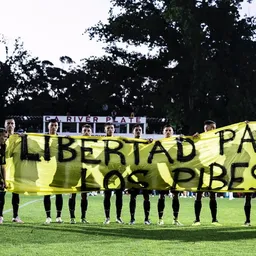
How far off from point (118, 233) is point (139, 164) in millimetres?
1985

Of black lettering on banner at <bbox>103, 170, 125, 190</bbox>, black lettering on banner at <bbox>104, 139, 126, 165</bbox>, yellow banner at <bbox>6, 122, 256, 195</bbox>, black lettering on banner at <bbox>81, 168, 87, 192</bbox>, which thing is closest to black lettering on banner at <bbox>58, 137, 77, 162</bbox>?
yellow banner at <bbox>6, 122, 256, 195</bbox>

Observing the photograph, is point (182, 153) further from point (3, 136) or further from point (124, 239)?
point (3, 136)

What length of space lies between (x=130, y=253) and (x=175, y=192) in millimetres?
4907

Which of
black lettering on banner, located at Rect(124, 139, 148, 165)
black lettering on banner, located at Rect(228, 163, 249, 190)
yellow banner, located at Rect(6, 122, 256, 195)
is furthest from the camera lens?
black lettering on banner, located at Rect(124, 139, 148, 165)

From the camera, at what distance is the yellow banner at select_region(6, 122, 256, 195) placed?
12.9 meters

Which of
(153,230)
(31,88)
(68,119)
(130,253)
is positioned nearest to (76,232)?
(153,230)

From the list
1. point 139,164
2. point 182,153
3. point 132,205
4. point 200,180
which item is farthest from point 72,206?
point 200,180

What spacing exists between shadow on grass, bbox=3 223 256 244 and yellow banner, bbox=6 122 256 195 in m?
0.81

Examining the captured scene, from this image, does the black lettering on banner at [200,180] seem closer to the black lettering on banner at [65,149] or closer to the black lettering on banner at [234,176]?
the black lettering on banner at [234,176]

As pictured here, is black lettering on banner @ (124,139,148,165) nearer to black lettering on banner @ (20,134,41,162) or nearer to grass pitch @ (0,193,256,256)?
grass pitch @ (0,193,256,256)

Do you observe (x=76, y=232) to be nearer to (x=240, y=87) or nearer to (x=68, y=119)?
(x=240, y=87)

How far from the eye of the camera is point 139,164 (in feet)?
43.0

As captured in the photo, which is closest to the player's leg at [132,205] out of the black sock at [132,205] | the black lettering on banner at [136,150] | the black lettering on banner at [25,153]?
the black sock at [132,205]

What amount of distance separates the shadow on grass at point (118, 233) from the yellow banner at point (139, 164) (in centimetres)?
81
